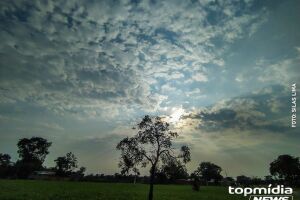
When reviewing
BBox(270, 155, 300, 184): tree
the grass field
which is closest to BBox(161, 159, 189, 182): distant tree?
the grass field

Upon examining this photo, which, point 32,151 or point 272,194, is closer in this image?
point 272,194

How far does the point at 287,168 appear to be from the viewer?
521ft

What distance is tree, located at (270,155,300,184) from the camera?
158 meters

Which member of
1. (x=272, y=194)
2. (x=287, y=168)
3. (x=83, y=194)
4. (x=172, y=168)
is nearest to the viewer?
(x=172, y=168)

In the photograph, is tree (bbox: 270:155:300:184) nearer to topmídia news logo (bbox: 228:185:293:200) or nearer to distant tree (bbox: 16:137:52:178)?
topmídia news logo (bbox: 228:185:293:200)

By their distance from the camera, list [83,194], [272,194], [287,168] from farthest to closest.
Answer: [287,168]
[272,194]
[83,194]

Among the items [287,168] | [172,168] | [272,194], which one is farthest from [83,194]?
[287,168]

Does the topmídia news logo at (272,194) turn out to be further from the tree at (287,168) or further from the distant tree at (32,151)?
the distant tree at (32,151)

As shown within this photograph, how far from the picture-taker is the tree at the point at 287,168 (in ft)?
519

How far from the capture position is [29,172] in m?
172

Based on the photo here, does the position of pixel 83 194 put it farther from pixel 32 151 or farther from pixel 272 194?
pixel 32 151

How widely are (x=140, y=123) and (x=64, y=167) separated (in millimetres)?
176282

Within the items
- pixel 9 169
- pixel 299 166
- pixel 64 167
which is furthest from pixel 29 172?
pixel 299 166

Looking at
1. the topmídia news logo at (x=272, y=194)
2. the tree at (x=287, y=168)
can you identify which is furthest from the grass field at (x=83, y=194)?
the tree at (x=287, y=168)
